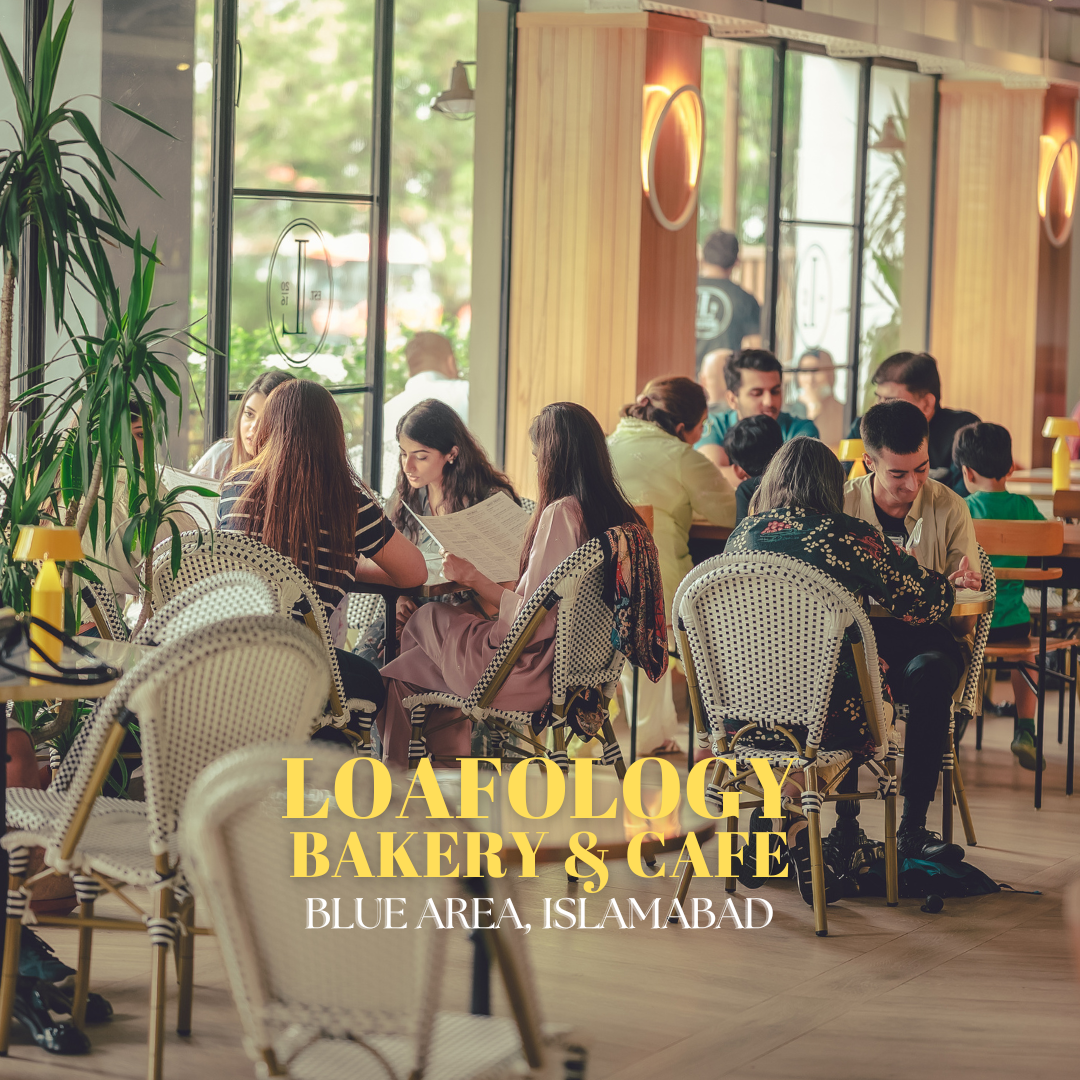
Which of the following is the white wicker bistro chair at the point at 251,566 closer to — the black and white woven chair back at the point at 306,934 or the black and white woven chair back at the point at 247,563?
the black and white woven chair back at the point at 247,563

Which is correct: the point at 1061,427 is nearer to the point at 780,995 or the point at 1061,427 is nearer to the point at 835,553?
the point at 835,553

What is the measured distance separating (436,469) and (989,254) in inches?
239

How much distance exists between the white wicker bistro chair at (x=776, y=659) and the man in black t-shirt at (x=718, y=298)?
468 centimetres

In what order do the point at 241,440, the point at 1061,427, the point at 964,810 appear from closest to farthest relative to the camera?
the point at 964,810
the point at 241,440
the point at 1061,427

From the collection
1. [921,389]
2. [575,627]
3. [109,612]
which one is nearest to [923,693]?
[575,627]

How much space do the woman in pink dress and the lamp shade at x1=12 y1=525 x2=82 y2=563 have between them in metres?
1.27

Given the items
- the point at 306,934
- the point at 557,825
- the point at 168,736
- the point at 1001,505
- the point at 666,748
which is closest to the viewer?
the point at 306,934

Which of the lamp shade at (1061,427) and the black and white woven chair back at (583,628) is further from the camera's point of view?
the lamp shade at (1061,427)

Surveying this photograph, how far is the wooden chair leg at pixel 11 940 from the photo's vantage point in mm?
2730

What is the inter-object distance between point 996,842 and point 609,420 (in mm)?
2809

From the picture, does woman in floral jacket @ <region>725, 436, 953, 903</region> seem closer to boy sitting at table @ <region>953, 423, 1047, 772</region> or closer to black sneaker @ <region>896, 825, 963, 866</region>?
black sneaker @ <region>896, 825, 963, 866</region>

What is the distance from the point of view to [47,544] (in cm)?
292

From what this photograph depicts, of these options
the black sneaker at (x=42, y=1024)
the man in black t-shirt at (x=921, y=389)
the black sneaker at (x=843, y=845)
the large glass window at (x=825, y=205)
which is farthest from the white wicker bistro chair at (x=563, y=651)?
the large glass window at (x=825, y=205)

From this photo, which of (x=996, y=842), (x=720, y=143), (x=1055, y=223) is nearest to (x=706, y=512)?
(x=996, y=842)
